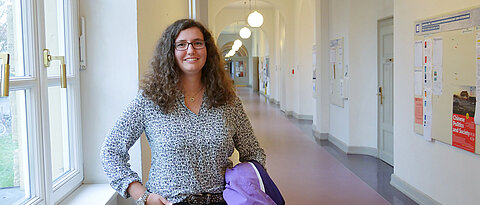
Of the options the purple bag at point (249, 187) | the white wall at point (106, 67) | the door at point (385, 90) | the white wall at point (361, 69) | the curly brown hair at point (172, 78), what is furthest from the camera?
the white wall at point (361, 69)

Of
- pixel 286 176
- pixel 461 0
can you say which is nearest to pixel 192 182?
pixel 461 0

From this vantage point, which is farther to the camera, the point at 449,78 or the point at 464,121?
the point at 449,78

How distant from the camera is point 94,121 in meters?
2.56

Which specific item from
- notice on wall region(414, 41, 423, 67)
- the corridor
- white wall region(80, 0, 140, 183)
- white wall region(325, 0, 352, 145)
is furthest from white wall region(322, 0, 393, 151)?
white wall region(80, 0, 140, 183)

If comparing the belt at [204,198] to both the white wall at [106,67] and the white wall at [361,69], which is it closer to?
the white wall at [106,67]

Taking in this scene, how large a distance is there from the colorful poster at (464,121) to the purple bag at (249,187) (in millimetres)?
2946

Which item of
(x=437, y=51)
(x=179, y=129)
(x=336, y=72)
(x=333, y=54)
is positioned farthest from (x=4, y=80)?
Result: (x=333, y=54)

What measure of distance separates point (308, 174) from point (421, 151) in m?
1.98

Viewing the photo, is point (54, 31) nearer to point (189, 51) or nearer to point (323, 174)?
point (189, 51)

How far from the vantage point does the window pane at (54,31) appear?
7.29 feet

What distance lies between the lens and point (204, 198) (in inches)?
71.5

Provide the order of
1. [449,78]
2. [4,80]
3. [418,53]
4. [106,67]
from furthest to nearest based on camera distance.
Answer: [418,53]
[449,78]
[106,67]
[4,80]

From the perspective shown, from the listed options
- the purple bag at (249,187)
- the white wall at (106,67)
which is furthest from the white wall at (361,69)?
the purple bag at (249,187)

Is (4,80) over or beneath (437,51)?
beneath
